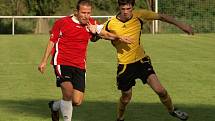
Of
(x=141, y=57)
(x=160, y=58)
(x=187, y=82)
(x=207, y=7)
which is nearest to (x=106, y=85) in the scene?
(x=187, y=82)

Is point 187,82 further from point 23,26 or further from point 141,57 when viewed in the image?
point 23,26

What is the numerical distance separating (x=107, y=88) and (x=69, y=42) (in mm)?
4960

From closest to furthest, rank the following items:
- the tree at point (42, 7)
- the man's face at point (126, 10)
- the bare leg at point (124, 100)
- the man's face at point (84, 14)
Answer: the man's face at point (84, 14) → the man's face at point (126, 10) → the bare leg at point (124, 100) → the tree at point (42, 7)

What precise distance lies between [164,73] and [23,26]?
27.4 m

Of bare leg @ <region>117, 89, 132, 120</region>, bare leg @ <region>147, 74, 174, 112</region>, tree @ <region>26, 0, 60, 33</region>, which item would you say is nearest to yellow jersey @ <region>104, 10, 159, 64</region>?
bare leg @ <region>147, 74, 174, 112</region>

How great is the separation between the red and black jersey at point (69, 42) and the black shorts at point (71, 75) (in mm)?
58

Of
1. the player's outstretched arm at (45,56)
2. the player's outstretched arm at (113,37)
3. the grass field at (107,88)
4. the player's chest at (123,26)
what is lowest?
the grass field at (107,88)

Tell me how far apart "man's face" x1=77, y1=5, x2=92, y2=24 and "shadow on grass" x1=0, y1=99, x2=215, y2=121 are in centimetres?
176

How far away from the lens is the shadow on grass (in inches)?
384

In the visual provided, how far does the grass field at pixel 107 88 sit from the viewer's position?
33.3 ft

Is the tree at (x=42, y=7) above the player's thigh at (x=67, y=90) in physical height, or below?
above

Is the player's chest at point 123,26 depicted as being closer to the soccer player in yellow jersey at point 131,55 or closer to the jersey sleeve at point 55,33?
the soccer player in yellow jersey at point 131,55

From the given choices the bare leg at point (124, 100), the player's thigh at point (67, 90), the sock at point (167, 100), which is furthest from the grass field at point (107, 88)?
the player's thigh at point (67, 90)

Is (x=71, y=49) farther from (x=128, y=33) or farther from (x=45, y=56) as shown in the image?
(x=128, y=33)
